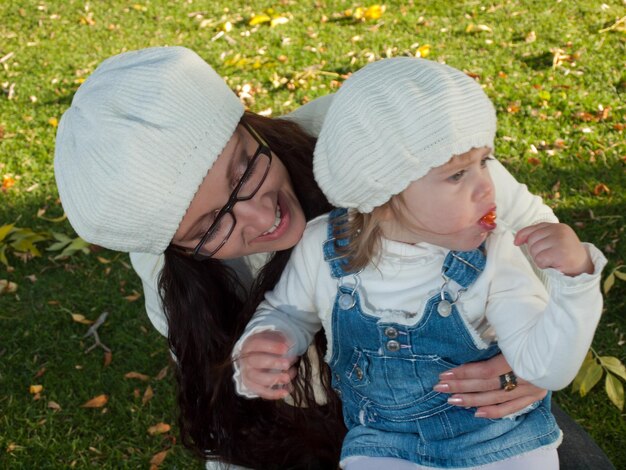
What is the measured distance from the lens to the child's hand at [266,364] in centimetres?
Answer: 216

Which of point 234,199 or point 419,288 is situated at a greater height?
point 234,199

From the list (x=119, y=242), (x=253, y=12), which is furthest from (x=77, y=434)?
(x=253, y=12)

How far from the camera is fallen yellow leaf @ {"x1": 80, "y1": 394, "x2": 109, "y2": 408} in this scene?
12.0 feet

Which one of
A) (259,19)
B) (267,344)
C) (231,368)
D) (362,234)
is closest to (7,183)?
(259,19)

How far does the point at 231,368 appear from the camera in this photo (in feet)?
8.72

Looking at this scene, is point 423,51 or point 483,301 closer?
point 483,301

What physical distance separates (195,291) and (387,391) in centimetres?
69

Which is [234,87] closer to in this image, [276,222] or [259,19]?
[259,19]

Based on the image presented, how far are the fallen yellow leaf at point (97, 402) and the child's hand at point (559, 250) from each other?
2414 mm

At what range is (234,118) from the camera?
229 cm

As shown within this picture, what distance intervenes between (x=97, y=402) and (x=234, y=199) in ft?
6.07

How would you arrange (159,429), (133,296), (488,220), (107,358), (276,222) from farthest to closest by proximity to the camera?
1. (133,296)
2. (107,358)
3. (159,429)
4. (276,222)
5. (488,220)

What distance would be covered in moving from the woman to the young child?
0.11 meters

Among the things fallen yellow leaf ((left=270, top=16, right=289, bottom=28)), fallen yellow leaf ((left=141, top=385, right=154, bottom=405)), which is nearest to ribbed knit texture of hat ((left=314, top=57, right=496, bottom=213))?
fallen yellow leaf ((left=141, top=385, right=154, bottom=405))
